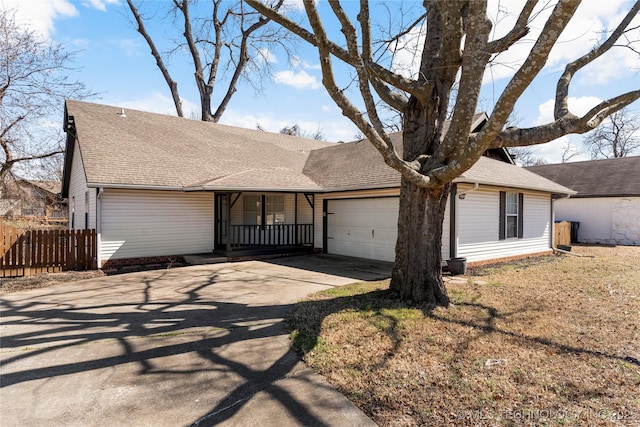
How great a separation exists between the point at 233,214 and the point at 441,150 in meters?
9.87

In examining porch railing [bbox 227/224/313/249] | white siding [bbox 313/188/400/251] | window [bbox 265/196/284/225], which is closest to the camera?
white siding [bbox 313/188/400/251]

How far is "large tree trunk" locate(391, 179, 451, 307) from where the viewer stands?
19.0 feet

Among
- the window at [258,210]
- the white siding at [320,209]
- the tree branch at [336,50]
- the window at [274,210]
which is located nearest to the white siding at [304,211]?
the white siding at [320,209]

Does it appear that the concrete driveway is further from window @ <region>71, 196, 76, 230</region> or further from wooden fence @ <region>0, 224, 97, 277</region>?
window @ <region>71, 196, 76, 230</region>

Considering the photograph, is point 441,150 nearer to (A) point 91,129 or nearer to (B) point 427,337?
(B) point 427,337

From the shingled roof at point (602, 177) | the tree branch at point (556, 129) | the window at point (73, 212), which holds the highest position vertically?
the shingled roof at point (602, 177)

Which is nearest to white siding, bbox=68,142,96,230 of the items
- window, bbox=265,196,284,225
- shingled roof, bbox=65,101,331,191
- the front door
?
shingled roof, bbox=65,101,331,191

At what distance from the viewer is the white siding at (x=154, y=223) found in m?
10.4

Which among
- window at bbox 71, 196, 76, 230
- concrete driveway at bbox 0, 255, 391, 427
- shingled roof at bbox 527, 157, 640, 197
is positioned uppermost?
shingled roof at bbox 527, 157, 640, 197

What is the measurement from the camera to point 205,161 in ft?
43.4

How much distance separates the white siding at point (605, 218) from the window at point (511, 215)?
35.1ft

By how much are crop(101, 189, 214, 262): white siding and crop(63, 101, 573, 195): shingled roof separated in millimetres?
722

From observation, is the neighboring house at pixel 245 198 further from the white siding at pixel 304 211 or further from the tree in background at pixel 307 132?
the tree in background at pixel 307 132

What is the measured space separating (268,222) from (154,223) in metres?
4.23
